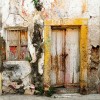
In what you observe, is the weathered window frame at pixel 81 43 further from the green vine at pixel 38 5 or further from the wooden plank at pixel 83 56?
the green vine at pixel 38 5

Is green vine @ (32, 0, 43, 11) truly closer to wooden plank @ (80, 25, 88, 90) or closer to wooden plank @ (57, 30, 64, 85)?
wooden plank @ (57, 30, 64, 85)

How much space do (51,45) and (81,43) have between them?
3.09 ft

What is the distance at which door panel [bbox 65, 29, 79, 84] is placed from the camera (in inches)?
414

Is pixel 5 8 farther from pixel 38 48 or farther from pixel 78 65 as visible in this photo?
pixel 78 65

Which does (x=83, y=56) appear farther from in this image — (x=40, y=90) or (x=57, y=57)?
(x=40, y=90)

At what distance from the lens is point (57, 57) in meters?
10.6

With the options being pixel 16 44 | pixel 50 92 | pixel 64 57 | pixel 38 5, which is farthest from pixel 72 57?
pixel 38 5

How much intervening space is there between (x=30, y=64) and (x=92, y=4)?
2.68 metres

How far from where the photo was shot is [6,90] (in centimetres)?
1037

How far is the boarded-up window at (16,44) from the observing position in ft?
34.0

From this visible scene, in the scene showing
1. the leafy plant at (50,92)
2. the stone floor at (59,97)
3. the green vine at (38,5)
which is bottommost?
the stone floor at (59,97)

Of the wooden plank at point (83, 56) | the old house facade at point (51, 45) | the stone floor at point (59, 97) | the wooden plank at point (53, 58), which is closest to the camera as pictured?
the stone floor at point (59, 97)

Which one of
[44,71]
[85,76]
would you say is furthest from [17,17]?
[85,76]

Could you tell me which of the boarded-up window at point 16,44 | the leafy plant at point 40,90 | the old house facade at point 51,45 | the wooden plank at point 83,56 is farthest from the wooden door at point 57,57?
the boarded-up window at point 16,44
